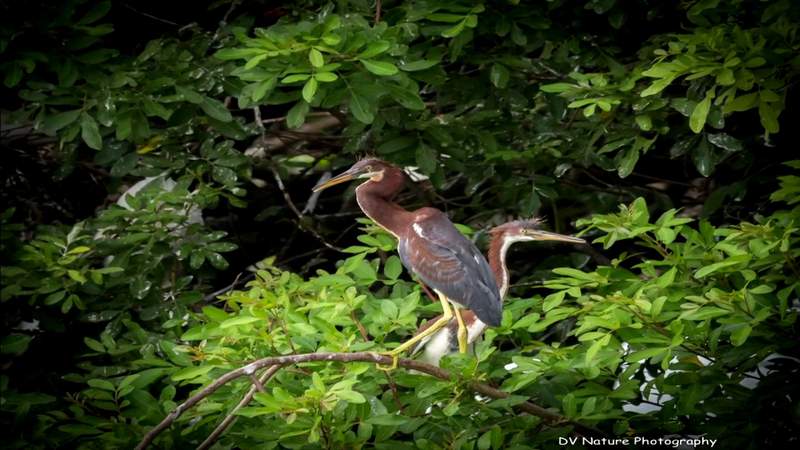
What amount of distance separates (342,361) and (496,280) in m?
0.88

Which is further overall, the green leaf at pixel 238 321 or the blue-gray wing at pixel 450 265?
the blue-gray wing at pixel 450 265

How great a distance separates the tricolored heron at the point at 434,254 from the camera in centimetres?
321

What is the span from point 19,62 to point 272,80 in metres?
1.01

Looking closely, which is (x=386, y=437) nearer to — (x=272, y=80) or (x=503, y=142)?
(x=272, y=80)

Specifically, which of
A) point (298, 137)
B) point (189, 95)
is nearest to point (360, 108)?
point (189, 95)

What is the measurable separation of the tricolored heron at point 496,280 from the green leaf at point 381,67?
0.58 metres

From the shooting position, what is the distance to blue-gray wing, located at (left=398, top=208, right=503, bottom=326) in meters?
3.19

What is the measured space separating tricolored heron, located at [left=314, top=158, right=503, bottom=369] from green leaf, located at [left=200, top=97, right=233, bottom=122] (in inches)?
31.5

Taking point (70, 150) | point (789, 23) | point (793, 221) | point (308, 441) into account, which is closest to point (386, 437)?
point (308, 441)

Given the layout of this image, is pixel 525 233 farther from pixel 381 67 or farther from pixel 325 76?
pixel 325 76

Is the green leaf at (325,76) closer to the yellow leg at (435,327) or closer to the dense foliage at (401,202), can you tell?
the dense foliage at (401,202)

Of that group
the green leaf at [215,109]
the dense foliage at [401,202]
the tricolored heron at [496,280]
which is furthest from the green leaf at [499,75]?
the green leaf at [215,109]

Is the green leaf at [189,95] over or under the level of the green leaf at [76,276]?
over

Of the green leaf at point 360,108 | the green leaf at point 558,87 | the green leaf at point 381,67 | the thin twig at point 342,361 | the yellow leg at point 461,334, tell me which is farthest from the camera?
the green leaf at point 558,87
